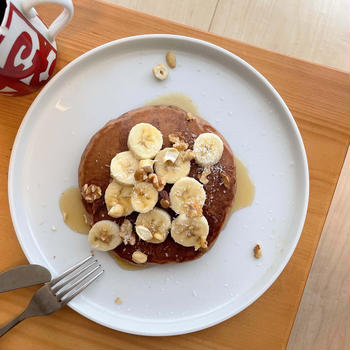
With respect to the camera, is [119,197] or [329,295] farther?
[329,295]

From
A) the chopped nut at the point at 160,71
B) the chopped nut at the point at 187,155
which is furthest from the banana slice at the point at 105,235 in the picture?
the chopped nut at the point at 160,71

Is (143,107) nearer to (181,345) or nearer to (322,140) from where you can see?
(322,140)

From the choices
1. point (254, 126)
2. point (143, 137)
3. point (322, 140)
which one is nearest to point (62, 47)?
point (143, 137)

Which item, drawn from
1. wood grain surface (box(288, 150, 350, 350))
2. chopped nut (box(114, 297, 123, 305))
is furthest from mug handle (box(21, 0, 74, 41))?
wood grain surface (box(288, 150, 350, 350))

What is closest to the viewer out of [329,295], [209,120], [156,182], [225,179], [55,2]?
[55,2]

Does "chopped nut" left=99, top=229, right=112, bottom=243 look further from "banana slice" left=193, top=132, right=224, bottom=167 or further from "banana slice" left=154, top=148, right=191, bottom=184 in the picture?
"banana slice" left=193, top=132, right=224, bottom=167

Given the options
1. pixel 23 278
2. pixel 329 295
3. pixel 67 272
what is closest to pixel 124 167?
pixel 67 272

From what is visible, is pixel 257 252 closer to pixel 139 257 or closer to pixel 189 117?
pixel 139 257
